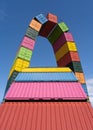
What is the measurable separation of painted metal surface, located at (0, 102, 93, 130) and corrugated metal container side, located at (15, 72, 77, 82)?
206 inches

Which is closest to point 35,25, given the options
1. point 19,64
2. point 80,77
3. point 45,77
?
point 19,64

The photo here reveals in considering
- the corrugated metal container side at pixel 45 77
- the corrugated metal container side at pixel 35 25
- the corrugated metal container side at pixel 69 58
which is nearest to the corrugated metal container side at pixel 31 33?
the corrugated metal container side at pixel 35 25

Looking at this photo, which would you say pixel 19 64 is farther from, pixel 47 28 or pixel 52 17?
pixel 52 17

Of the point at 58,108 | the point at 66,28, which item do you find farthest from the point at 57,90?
the point at 66,28

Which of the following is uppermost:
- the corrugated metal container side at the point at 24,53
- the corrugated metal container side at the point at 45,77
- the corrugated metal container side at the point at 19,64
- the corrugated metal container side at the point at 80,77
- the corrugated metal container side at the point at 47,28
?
the corrugated metal container side at the point at 47,28

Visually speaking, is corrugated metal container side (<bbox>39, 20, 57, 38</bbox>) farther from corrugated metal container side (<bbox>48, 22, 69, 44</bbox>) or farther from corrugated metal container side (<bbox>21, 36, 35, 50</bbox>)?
corrugated metal container side (<bbox>21, 36, 35, 50</bbox>)

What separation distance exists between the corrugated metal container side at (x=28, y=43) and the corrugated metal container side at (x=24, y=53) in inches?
30.3

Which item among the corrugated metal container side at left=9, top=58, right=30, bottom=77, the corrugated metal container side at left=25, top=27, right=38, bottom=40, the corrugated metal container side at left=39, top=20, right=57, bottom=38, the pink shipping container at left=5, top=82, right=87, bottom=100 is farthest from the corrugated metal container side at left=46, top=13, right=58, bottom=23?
the pink shipping container at left=5, top=82, right=87, bottom=100

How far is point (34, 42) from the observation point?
30.1 m

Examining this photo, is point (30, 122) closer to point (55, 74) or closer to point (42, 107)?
point (42, 107)

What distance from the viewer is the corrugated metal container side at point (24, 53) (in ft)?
89.6

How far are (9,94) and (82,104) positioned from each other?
8.00 meters

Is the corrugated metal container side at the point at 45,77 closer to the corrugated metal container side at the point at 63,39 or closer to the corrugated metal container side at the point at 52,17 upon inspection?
the corrugated metal container side at the point at 63,39

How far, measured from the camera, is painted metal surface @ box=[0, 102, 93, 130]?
582 inches
